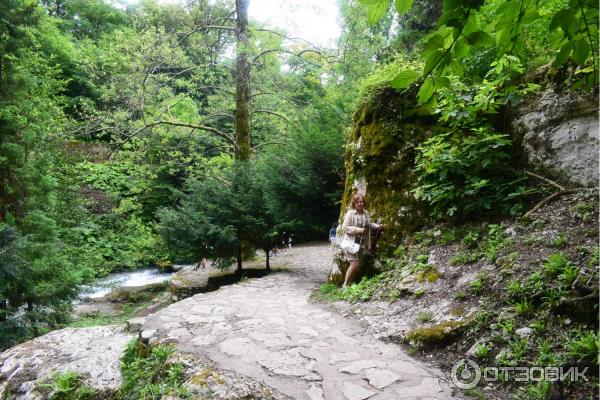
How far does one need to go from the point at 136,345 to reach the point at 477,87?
4949 millimetres

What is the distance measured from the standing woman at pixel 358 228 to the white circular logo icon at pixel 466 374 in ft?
8.61

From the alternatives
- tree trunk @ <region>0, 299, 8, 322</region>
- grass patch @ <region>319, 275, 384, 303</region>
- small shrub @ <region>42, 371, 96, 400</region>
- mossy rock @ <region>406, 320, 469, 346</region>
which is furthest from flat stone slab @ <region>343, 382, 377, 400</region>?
tree trunk @ <region>0, 299, 8, 322</region>

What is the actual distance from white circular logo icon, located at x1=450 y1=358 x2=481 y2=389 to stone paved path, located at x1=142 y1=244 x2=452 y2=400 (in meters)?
0.12

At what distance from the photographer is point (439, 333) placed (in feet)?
10.4

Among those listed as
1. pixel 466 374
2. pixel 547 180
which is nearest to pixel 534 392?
pixel 466 374

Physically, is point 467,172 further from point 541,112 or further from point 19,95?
point 19,95

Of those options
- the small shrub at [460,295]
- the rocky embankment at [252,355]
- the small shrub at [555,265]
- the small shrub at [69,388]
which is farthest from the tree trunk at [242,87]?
the small shrub at [555,265]

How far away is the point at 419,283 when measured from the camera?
422cm

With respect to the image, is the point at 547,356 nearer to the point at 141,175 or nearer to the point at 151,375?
the point at 151,375

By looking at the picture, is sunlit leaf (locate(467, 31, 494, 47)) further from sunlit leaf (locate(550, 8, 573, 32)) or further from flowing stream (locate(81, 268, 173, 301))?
flowing stream (locate(81, 268, 173, 301))

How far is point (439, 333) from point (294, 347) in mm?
1317

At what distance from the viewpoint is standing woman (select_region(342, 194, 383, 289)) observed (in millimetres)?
5383

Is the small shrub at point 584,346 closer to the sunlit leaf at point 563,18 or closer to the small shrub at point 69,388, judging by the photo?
the sunlit leaf at point 563,18

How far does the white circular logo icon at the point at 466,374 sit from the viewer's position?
259cm
